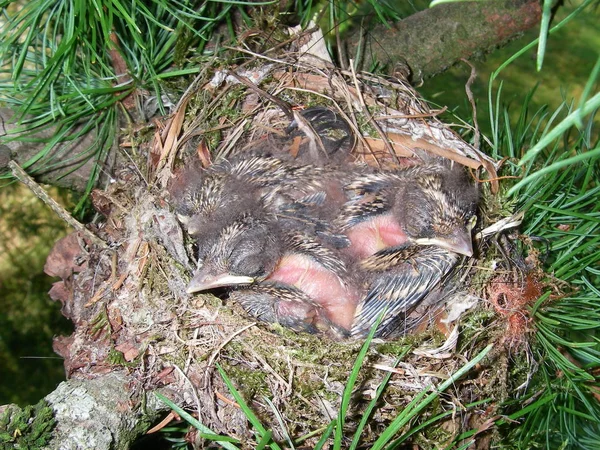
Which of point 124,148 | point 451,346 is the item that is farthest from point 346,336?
point 124,148

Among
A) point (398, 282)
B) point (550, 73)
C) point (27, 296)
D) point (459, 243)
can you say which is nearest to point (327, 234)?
point (398, 282)

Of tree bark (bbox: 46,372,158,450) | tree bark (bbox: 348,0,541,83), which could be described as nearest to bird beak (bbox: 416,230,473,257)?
tree bark (bbox: 348,0,541,83)

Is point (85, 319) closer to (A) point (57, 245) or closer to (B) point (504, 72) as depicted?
(A) point (57, 245)

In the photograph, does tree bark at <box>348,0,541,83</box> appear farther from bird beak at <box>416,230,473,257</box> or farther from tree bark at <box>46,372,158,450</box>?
tree bark at <box>46,372,158,450</box>

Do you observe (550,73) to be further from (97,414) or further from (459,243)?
(97,414)

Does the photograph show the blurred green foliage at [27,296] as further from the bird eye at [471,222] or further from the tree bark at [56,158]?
the bird eye at [471,222]

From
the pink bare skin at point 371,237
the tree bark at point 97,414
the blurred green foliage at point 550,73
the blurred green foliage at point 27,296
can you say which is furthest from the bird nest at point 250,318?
the blurred green foliage at point 550,73
